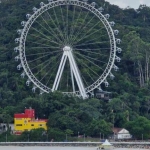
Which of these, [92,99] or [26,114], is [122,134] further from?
[26,114]

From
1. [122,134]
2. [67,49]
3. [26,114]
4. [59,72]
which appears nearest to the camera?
[122,134]

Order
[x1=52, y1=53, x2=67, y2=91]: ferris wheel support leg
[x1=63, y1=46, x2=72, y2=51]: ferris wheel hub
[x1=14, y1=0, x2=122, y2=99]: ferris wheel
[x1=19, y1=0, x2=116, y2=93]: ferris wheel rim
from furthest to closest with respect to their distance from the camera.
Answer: [x1=52, y1=53, x2=67, y2=91]: ferris wheel support leg
[x1=14, y1=0, x2=122, y2=99]: ferris wheel
[x1=63, y1=46, x2=72, y2=51]: ferris wheel hub
[x1=19, y1=0, x2=116, y2=93]: ferris wheel rim

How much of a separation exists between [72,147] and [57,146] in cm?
89

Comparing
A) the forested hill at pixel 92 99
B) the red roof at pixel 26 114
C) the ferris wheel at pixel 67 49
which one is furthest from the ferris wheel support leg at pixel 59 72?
the red roof at pixel 26 114

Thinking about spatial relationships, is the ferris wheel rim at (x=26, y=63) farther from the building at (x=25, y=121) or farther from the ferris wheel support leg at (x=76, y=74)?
the building at (x=25, y=121)

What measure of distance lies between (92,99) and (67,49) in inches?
144

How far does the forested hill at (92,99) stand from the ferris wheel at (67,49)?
1.30m

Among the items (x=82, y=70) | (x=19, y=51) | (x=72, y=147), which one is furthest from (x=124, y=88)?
(x=72, y=147)

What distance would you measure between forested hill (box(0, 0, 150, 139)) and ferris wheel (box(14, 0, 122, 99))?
130 cm

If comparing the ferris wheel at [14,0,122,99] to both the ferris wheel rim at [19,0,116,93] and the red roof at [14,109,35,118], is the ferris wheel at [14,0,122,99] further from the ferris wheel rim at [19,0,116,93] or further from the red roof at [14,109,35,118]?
the red roof at [14,109,35,118]

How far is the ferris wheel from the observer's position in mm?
62281

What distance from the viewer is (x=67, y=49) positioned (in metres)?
62.2

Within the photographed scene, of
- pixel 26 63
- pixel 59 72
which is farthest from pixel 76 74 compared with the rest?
pixel 26 63

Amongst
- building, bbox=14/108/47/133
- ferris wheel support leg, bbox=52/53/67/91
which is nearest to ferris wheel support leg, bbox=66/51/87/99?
ferris wheel support leg, bbox=52/53/67/91
